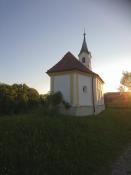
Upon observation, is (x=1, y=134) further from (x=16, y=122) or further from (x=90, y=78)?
(x=90, y=78)

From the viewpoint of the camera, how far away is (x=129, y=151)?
12.7 meters

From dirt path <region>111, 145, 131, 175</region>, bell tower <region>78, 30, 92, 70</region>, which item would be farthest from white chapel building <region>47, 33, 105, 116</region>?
dirt path <region>111, 145, 131, 175</region>

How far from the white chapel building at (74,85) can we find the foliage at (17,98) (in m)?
2.80

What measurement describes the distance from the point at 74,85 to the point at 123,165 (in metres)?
16.1

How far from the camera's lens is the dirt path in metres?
9.17

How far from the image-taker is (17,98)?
23438mm

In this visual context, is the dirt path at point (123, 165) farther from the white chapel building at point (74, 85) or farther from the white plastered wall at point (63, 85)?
the white plastered wall at point (63, 85)


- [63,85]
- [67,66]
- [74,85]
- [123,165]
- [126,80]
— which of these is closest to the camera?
[123,165]

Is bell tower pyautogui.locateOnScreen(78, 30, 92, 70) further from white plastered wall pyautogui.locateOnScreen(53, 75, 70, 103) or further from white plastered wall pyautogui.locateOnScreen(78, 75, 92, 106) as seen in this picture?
white plastered wall pyautogui.locateOnScreen(53, 75, 70, 103)

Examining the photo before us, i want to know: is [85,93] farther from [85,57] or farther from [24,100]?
[85,57]

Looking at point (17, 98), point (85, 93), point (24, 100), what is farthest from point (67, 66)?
point (17, 98)

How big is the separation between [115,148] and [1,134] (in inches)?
262

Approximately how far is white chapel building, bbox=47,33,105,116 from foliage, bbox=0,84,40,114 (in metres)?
2.80

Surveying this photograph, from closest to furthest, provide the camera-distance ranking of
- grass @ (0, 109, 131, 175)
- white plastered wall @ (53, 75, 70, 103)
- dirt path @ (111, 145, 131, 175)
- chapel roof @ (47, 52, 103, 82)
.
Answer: grass @ (0, 109, 131, 175), dirt path @ (111, 145, 131, 175), white plastered wall @ (53, 75, 70, 103), chapel roof @ (47, 52, 103, 82)
